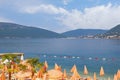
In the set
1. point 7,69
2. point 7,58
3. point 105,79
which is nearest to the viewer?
point 7,69

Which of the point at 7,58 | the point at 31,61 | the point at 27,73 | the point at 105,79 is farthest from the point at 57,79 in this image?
the point at 105,79

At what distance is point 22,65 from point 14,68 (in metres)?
1.22

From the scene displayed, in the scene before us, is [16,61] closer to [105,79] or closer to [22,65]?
[22,65]

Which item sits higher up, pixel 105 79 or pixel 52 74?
pixel 52 74

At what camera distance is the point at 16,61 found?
35438 mm

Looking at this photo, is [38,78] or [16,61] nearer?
[38,78]

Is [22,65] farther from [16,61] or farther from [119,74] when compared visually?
[119,74]

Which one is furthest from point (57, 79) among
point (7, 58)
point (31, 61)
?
point (7, 58)

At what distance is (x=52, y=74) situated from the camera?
2752 centimetres

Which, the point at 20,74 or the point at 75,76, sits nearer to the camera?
the point at 20,74

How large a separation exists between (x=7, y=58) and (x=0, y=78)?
7.80 metres

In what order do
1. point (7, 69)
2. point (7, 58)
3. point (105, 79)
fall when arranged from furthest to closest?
1. point (105, 79)
2. point (7, 58)
3. point (7, 69)

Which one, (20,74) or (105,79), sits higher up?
(20,74)

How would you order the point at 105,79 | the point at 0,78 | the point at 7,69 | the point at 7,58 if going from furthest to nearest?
the point at 105,79 → the point at 7,58 → the point at 7,69 → the point at 0,78
